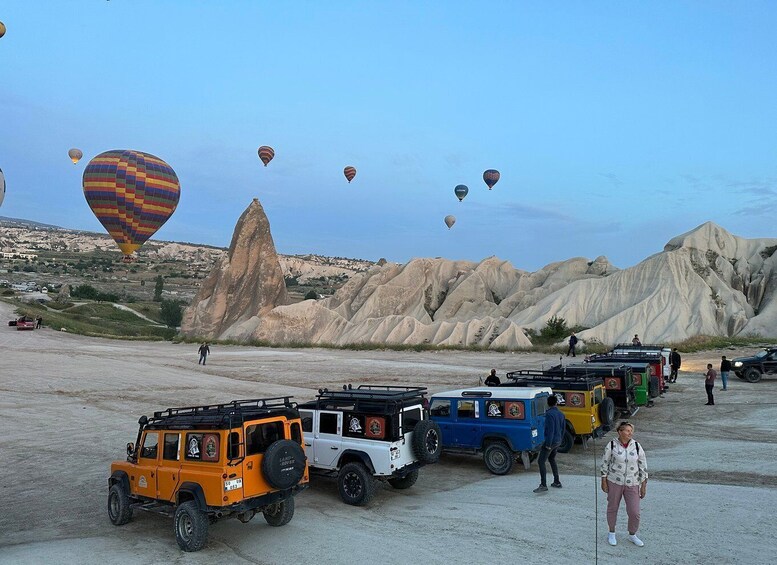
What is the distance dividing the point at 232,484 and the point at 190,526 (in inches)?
43.6

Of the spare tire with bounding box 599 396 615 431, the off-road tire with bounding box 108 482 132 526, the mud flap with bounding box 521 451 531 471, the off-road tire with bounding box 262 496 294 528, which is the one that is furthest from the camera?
the spare tire with bounding box 599 396 615 431

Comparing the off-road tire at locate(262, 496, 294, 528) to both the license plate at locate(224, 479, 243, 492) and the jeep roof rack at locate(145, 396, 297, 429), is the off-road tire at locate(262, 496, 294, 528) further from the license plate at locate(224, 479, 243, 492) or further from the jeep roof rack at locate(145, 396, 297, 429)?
the jeep roof rack at locate(145, 396, 297, 429)

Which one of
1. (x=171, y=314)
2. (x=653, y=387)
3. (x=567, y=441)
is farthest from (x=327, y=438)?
(x=171, y=314)

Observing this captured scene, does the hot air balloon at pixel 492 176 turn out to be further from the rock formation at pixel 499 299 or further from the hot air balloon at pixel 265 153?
the hot air balloon at pixel 265 153

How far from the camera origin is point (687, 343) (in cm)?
4353

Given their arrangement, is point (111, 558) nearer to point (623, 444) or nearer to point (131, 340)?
point (623, 444)

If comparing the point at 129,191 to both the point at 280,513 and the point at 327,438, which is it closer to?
the point at 327,438

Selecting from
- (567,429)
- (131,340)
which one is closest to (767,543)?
(567,429)

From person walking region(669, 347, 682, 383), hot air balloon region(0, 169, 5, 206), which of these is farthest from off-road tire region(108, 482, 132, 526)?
person walking region(669, 347, 682, 383)

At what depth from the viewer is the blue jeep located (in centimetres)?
1342

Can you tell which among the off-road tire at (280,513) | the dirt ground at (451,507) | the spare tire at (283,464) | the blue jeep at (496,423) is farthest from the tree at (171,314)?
the spare tire at (283,464)

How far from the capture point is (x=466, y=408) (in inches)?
558

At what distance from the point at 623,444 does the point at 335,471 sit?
572cm

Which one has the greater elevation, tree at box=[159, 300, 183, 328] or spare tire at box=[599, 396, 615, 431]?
tree at box=[159, 300, 183, 328]
